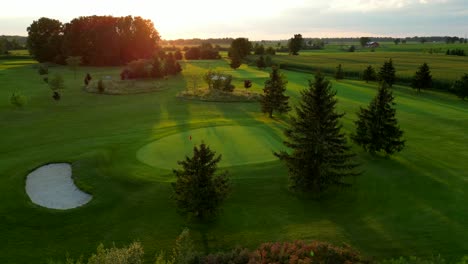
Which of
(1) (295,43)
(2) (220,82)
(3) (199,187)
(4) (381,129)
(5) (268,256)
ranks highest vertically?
(1) (295,43)

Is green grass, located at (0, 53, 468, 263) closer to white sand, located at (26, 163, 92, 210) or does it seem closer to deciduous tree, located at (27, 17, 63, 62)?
white sand, located at (26, 163, 92, 210)

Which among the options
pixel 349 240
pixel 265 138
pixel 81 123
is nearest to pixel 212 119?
pixel 265 138

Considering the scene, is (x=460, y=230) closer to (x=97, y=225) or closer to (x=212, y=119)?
(x=97, y=225)

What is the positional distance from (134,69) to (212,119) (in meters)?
47.9

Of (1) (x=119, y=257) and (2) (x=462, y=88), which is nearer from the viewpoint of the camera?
(1) (x=119, y=257)

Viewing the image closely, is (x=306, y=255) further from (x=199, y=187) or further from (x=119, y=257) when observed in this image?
(x=199, y=187)

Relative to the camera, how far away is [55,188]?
28703 mm

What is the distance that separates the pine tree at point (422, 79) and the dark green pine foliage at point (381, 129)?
45590 mm

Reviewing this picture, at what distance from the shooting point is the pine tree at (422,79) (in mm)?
74750

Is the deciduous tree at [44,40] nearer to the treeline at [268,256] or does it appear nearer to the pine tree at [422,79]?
the pine tree at [422,79]

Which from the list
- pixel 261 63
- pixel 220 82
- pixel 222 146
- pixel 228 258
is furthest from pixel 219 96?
pixel 261 63

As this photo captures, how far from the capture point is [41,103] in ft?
206

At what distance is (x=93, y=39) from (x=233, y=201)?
10822 centimetres

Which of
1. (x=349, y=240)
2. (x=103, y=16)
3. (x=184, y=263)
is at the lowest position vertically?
(x=349, y=240)
